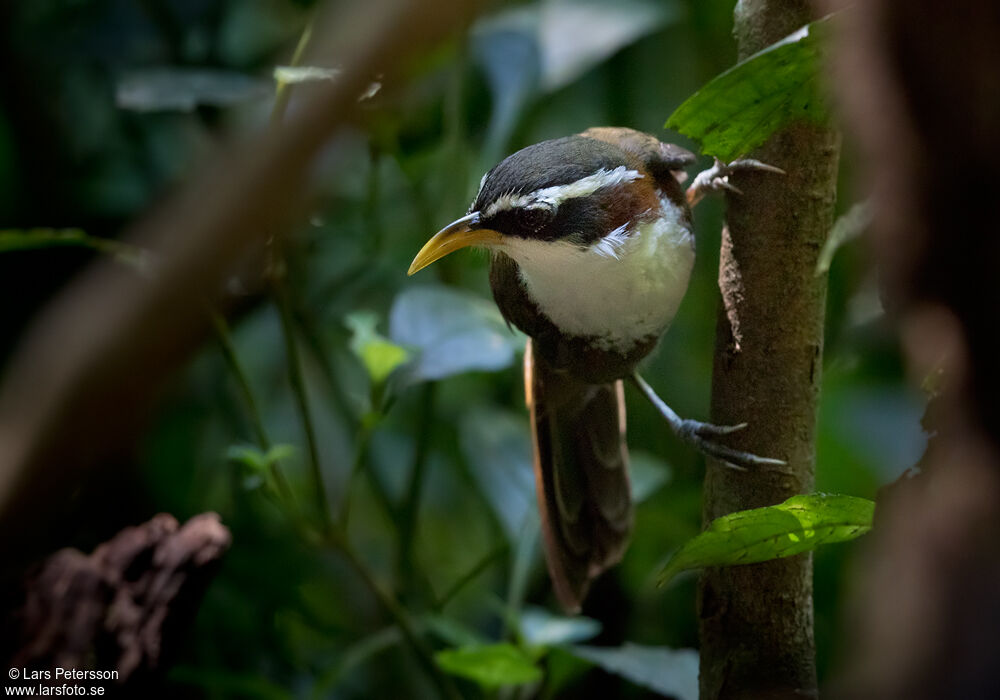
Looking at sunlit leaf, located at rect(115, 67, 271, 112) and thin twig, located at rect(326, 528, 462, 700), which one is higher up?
sunlit leaf, located at rect(115, 67, 271, 112)

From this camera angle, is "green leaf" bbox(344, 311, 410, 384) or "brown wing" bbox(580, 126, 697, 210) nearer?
"brown wing" bbox(580, 126, 697, 210)

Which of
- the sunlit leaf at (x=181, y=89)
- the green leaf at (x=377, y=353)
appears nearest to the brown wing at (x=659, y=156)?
the green leaf at (x=377, y=353)

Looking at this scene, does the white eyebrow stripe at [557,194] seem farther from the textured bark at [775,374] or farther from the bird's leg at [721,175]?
the textured bark at [775,374]

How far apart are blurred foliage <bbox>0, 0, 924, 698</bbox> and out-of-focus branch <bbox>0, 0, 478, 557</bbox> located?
3.18 ft

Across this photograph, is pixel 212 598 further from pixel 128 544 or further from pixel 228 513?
pixel 128 544

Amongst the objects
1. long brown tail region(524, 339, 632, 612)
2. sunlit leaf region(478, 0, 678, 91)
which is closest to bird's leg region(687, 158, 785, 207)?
long brown tail region(524, 339, 632, 612)

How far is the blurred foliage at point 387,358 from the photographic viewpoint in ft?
6.40

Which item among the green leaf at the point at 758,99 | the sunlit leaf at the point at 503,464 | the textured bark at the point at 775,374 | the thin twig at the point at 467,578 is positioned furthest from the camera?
the sunlit leaf at the point at 503,464

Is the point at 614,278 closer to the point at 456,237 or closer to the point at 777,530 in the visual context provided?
the point at 456,237

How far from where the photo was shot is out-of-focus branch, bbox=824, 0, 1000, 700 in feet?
2.02

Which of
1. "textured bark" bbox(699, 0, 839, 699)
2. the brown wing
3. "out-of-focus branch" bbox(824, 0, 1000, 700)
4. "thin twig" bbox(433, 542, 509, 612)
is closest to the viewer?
"out-of-focus branch" bbox(824, 0, 1000, 700)

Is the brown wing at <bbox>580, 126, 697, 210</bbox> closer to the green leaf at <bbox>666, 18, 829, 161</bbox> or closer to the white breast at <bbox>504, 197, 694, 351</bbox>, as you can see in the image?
the white breast at <bbox>504, 197, 694, 351</bbox>

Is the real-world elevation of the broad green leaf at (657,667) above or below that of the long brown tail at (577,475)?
below

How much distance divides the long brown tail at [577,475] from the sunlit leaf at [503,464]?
0.33 m
